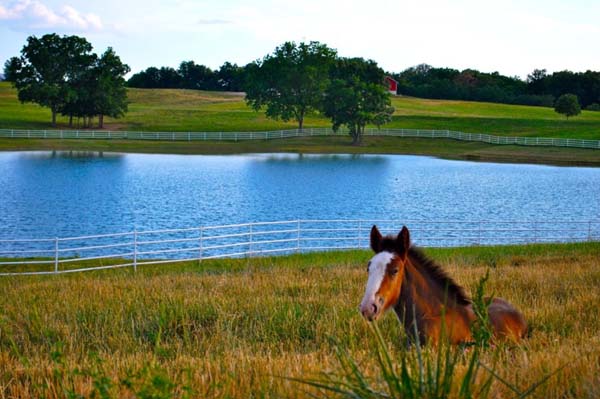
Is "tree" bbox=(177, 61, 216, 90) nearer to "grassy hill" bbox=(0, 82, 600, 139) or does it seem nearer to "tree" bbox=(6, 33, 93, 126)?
"grassy hill" bbox=(0, 82, 600, 139)

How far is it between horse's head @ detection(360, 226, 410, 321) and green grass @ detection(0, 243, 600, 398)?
0.38 m

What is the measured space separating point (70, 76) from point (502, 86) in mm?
92652

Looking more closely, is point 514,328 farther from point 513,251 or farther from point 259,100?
point 259,100

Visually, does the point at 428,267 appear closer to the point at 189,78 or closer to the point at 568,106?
the point at 568,106

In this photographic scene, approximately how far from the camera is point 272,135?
336 feet

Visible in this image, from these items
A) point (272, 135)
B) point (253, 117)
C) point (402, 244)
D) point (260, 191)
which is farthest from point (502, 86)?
point (402, 244)

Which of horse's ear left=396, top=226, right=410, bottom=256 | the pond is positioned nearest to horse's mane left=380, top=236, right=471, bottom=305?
horse's ear left=396, top=226, right=410, bottom=256

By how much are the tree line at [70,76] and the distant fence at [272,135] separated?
6.57 m

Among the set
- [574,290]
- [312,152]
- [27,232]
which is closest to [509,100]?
[312,152]

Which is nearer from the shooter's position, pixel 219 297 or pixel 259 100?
pixel 219 297

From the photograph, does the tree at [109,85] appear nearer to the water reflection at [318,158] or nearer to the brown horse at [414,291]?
the water reflection at [318,158]

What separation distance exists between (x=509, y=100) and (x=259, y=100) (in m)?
64.9

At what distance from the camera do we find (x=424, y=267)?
800 centimetres

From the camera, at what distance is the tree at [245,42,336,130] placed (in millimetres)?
105312
